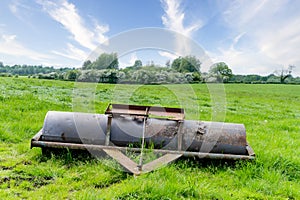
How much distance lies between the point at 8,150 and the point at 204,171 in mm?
3498

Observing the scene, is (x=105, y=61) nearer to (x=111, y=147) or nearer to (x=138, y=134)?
(x=138, y=134)

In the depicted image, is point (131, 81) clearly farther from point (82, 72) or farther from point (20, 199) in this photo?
point (20, 199)

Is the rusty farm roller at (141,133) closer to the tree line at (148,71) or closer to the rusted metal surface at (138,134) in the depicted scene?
the rusted metal surface at (138,134)

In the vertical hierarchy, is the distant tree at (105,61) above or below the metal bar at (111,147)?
above

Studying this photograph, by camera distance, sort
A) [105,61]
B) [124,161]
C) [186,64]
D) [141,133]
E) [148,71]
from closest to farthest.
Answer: [124,161] → [141,133] → [105,61] → [186,64] → [148,71]

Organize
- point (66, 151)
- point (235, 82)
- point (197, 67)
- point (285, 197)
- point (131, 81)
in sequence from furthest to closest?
point (235, 82) → point (131, 81) → point (197, 67) → point (66, 151) → point (285, 197)

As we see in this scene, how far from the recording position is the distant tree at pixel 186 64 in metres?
5.59

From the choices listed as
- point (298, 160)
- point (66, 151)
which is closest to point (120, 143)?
point (66, 151)

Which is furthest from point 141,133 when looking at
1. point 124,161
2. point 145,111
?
point 124,161

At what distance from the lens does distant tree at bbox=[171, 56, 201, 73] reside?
18.3 ft

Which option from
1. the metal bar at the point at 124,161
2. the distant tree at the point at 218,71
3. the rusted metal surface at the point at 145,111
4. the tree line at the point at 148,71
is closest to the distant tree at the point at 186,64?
the tree line at the point at 148,71

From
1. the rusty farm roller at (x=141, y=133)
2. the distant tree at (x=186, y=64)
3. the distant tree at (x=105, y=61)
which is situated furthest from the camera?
the distant tree at (x=186, y=64)

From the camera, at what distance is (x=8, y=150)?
4547 millimetres

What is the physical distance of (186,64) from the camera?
6254 millimetres
